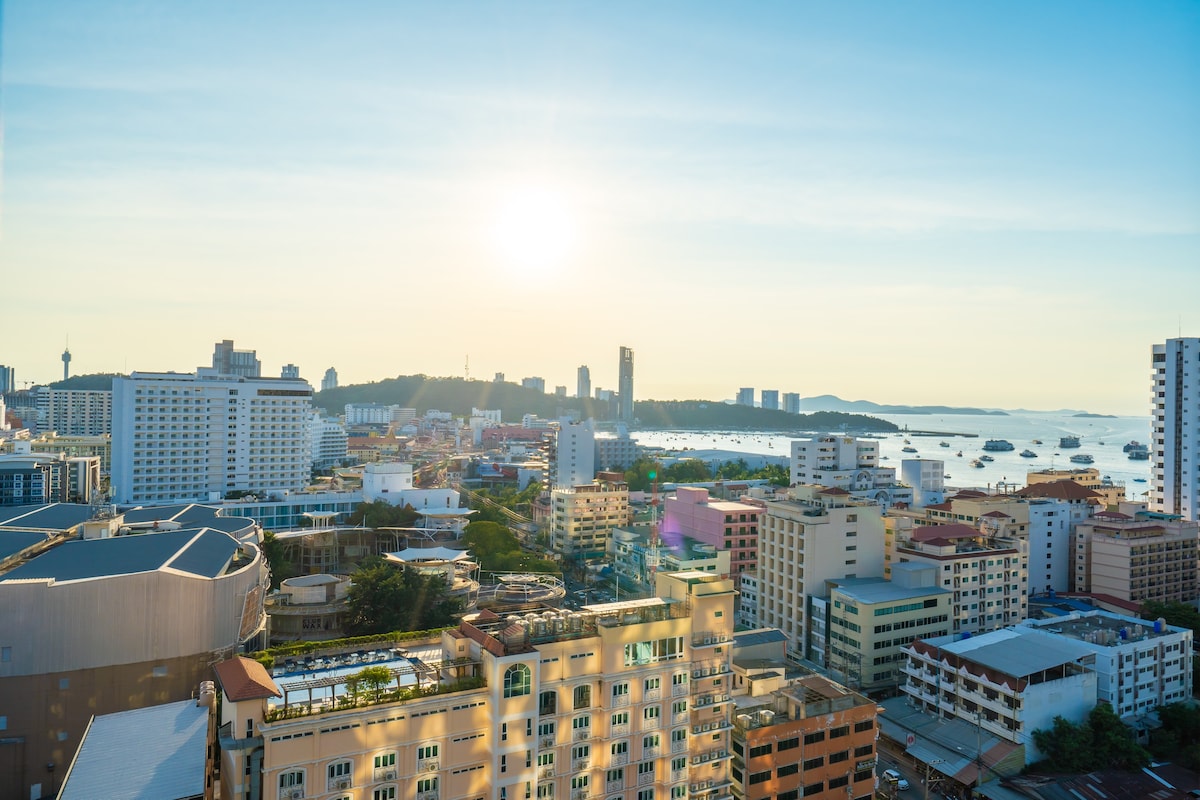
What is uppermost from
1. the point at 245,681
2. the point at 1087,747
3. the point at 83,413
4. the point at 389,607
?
the point at 83,413

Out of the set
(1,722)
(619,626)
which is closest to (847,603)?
(619,626)

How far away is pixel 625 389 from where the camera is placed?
257 ft

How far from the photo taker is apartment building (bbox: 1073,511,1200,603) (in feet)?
55.2

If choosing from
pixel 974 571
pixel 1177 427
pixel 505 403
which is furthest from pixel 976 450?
pixel 974 571

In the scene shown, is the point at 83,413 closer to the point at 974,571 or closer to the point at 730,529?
the point at 730,529

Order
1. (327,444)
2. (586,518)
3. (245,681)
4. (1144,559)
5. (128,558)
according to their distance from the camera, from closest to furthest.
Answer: (245,681) → (128,558) → (1144,559) → (586,518) → (327,444)

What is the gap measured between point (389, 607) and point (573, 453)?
60.4ft

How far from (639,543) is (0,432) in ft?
102

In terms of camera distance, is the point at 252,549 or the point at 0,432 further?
the point at 0,432

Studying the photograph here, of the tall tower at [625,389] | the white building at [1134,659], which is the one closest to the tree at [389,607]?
the white building at [1134,659]

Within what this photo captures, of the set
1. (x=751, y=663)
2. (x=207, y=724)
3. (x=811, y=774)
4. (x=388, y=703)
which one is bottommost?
(x=811, y=774)

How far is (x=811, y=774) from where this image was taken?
28.7 ft

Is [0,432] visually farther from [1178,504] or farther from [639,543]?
[1178,504]

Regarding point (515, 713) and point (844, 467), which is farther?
point (844, 467)
